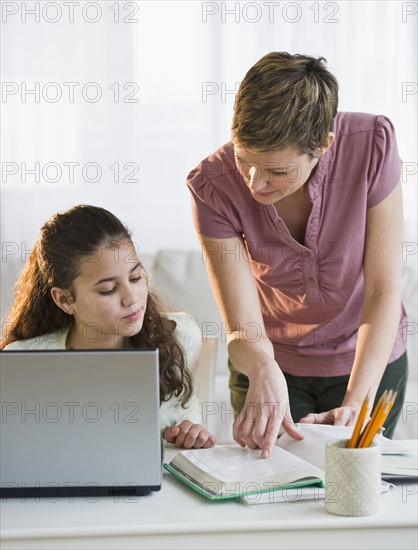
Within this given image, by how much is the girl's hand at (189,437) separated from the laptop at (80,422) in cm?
27

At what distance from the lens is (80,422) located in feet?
3.75

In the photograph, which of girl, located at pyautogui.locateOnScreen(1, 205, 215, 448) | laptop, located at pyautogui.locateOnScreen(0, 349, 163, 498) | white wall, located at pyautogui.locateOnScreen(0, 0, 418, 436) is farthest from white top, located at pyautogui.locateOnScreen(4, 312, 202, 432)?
white wall, located at pyautogui.locateOnScreen(0, 0, 418, 436)

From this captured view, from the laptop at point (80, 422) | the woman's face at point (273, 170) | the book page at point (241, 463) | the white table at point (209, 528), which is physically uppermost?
the woman's face at point (273, 170)

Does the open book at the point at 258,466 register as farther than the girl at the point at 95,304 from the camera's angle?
No

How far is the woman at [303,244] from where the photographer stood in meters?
1.41

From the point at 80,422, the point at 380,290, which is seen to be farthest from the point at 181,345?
the point at 80,422

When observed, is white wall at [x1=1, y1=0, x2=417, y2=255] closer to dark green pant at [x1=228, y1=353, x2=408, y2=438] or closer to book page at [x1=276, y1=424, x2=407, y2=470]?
dark green pant at [x1=228, y1=353, x2=408, y2=438]

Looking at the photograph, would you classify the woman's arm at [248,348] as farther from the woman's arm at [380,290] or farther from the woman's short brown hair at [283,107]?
the woman's short brown hair at [283,107]

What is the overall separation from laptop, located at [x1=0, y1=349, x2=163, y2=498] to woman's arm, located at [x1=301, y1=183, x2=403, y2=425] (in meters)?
0.50

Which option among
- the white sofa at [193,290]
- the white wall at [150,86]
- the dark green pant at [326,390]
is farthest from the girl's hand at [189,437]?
the white wall at [150,86]

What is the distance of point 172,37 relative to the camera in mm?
3320

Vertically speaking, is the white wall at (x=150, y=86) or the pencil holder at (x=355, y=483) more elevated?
the white wall at (x=150, y=86)

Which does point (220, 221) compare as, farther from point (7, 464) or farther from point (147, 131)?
point (147, 131)

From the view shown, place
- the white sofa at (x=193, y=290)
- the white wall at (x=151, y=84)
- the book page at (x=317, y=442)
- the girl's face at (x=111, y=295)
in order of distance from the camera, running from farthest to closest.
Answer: the white wall at (x=151, y=84)
the white sofa at (x=193, y=290)
the girl's face at (x=111, y=295)
the book page at (x=317, y=442)
